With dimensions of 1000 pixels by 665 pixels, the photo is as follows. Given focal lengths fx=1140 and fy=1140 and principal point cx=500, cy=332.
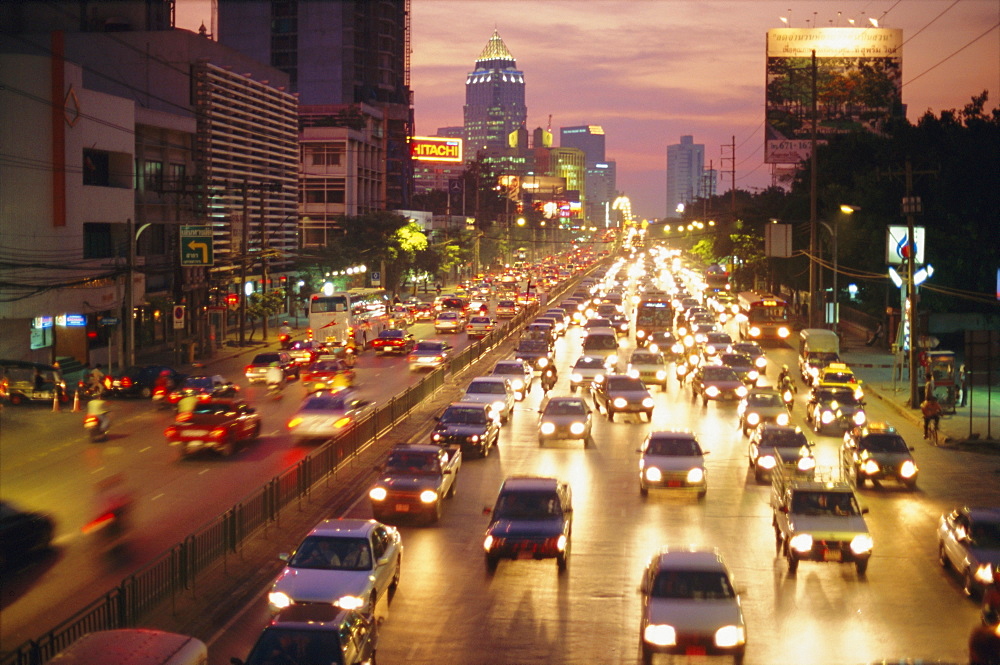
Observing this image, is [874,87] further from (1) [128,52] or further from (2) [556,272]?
(1) [128,52]

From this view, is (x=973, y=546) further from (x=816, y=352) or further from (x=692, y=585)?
(x=816, y=352)

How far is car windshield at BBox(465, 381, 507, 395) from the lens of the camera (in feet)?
124

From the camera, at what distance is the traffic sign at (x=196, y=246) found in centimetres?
5547

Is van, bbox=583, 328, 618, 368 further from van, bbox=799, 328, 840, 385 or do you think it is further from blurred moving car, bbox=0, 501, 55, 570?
blurred moving car, bbox=0, 501, 55, 570

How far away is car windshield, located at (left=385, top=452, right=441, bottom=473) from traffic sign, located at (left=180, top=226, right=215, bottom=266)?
113 ft

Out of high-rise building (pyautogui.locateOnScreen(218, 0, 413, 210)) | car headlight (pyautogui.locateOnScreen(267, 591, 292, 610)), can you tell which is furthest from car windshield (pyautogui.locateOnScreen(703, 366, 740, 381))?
high-rise building (pyautogui.locateOnScreen(218, 0, 413, 210))

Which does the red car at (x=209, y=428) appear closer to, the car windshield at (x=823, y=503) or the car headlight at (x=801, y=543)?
the car windshield at (x=823, y=503)

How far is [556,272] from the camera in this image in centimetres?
15612

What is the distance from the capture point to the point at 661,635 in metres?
14.2

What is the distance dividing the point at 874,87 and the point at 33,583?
372ft

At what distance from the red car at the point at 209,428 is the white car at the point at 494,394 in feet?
27.1

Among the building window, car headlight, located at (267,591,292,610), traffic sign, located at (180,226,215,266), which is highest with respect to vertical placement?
the building window

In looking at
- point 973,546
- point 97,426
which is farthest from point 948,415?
point 97,426

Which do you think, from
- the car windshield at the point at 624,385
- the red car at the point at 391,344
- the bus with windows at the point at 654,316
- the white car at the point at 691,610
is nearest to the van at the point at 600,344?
the red car at the point at 391,344
